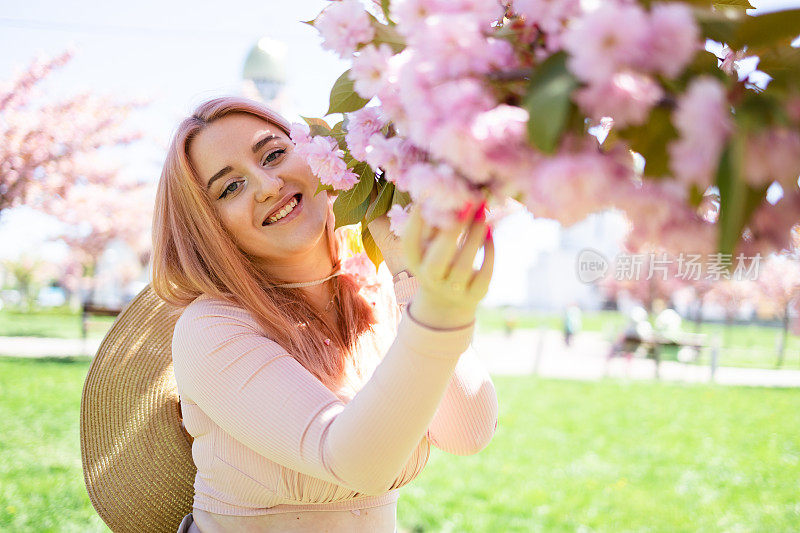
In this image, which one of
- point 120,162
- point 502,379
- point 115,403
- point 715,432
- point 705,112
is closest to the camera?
point 705,112

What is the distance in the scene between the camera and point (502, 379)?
925 centimetres

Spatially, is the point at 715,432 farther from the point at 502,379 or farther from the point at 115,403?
the point at 115,403

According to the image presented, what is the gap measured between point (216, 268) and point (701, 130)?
1.08m

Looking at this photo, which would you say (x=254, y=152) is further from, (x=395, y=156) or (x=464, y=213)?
(x=464, y=213)

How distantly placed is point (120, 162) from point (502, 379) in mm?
9577

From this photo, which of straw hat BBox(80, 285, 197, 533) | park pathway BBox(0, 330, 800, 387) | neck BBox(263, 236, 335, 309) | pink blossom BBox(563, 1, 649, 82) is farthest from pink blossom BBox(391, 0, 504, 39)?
park pathway BBox(0, 330, 800, 387)

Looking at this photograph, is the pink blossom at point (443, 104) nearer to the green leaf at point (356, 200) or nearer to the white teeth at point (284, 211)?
the green leaf at point (356, 200)

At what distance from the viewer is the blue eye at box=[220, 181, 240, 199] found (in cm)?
140

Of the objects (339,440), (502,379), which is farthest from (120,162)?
(339,440)

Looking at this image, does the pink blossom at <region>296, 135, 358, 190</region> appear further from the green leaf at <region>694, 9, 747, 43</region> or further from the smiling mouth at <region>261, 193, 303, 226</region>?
the green leaf at <region>694, 9, 747, 43</region>

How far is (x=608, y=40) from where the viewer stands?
0.48 metres

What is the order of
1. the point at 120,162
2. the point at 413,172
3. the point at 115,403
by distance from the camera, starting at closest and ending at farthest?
the point at 413,172
the point at 115,403
the point at 120,162

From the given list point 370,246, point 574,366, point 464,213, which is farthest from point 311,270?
point 574,366

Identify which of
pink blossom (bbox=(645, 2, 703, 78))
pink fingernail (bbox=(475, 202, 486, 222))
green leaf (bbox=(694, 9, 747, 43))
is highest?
pink blossom (bbox=(645, 2, 703, 78))
